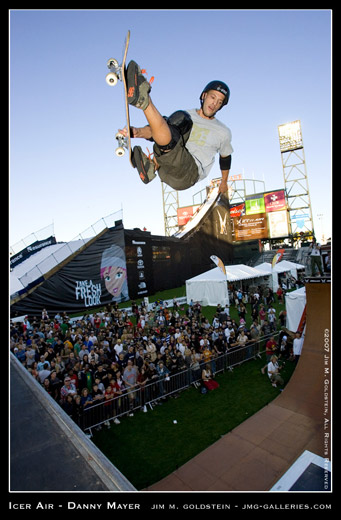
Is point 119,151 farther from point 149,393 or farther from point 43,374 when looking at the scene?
point 149,393

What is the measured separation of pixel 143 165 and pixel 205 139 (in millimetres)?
1012

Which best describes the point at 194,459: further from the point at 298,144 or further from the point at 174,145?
the point at 298,144

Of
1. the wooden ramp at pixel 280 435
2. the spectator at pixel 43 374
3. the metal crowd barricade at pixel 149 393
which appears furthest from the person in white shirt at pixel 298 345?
the spectator at pixel 43 374

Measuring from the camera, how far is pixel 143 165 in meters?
3.38

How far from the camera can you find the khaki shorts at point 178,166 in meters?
3.21

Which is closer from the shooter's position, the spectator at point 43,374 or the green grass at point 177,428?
the green grass at point 177,428

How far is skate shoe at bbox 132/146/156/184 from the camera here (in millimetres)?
3259

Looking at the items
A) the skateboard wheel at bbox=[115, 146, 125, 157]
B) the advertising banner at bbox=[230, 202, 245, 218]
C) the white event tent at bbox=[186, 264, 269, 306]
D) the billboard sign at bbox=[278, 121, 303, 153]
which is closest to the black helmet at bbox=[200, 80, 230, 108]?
the skateboard wheel at bbox=[115, 146, 125, 157]

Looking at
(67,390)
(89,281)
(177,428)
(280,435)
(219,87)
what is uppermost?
(219,87)

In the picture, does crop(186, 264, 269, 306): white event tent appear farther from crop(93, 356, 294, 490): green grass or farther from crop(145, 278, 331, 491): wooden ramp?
crop(145, 278, 331, 491): wooden ramp

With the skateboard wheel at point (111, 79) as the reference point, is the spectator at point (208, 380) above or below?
below

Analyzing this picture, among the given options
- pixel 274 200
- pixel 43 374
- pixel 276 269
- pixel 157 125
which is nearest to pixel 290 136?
pixel 274 200

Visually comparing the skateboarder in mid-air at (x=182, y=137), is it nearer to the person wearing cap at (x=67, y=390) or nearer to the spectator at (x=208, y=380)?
the person wearing cap at (x=67, y=390)
